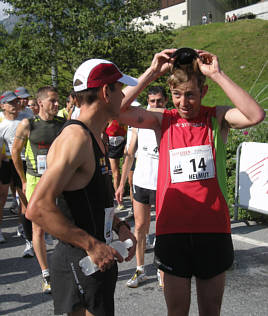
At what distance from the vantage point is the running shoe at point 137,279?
163 inches

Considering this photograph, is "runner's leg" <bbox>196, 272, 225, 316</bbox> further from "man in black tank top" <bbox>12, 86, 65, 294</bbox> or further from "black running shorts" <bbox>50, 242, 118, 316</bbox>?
"man in black tank top" <bbox>12, 86, 65, 294</bbox>

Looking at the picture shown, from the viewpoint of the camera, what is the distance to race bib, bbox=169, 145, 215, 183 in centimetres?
251

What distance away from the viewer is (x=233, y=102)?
2.43 metres

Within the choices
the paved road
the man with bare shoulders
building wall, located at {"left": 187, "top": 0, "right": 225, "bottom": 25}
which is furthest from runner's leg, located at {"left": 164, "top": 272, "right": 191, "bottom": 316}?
building wall, located at {"left": 187, "top": 0, "right": 225, "bottom": 25}

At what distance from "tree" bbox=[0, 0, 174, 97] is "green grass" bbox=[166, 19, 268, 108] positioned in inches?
649

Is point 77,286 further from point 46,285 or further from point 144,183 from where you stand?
point 144,183

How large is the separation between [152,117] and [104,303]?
51.3 inches

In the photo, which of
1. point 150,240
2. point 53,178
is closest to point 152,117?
point 53,178

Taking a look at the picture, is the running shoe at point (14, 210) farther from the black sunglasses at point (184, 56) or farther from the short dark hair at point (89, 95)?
the short dark hair at point (89, 95)

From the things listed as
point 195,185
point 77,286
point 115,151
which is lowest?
point 77,286

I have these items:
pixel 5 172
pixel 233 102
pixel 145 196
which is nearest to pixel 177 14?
pixel 5 172

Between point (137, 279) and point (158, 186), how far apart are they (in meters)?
1.89

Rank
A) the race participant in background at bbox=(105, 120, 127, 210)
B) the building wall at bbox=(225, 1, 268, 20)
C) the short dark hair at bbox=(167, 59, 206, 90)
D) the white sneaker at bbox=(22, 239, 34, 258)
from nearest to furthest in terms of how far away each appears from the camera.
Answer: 1. the short dark hair at bbox=(167, 59, 206, 90)
2. the white sneaker at bbox=(22, 239, 34, 258)
3. the race participant in background at bbox=(105, 120, 127, 210)
4. the building wall at bbox=(225, 1, 268, 20)

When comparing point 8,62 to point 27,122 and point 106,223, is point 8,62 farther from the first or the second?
point 106,223
